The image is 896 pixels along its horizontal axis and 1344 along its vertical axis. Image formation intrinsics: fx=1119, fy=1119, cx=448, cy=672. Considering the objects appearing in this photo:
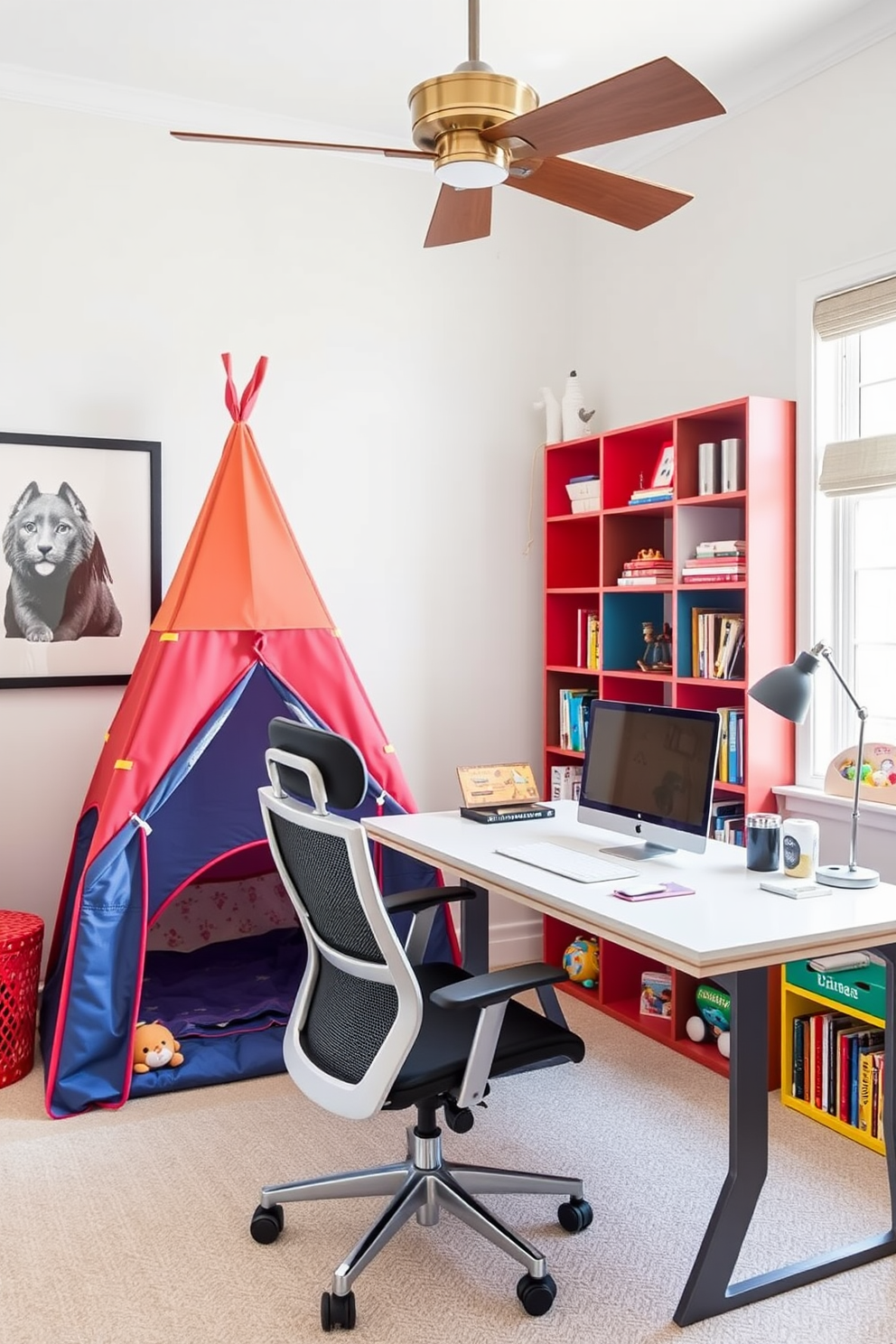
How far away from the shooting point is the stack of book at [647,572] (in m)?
3.63

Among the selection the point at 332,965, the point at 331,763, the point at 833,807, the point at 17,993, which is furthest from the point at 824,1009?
the point at 17,993

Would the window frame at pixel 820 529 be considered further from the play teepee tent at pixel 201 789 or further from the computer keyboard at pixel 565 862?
the play teepee tent at pixel 201 789

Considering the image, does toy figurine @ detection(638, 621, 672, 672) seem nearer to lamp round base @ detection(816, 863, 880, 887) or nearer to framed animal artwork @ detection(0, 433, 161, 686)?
lamp round base @ detection(816, 863, 880, 887)

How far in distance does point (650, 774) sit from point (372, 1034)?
1020mm

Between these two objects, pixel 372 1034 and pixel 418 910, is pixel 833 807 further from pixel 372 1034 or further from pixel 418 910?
pixel 372 1034

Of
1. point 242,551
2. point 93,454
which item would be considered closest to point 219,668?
point 242,551

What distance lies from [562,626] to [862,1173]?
217 centimetres

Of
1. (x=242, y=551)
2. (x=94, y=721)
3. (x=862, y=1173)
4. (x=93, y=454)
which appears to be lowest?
(x=862, y=1173)

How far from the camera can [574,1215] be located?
241 cm

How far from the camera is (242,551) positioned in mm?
3400

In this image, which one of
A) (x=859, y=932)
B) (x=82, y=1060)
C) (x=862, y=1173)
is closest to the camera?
(x=859, y=932)

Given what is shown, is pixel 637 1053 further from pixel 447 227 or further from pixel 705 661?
pixel 447 227

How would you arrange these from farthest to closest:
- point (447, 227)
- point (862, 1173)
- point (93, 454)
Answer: point (93, 454), point (862, 1173), point (447, 227)

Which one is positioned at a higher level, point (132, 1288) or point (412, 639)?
point (412, 639)
